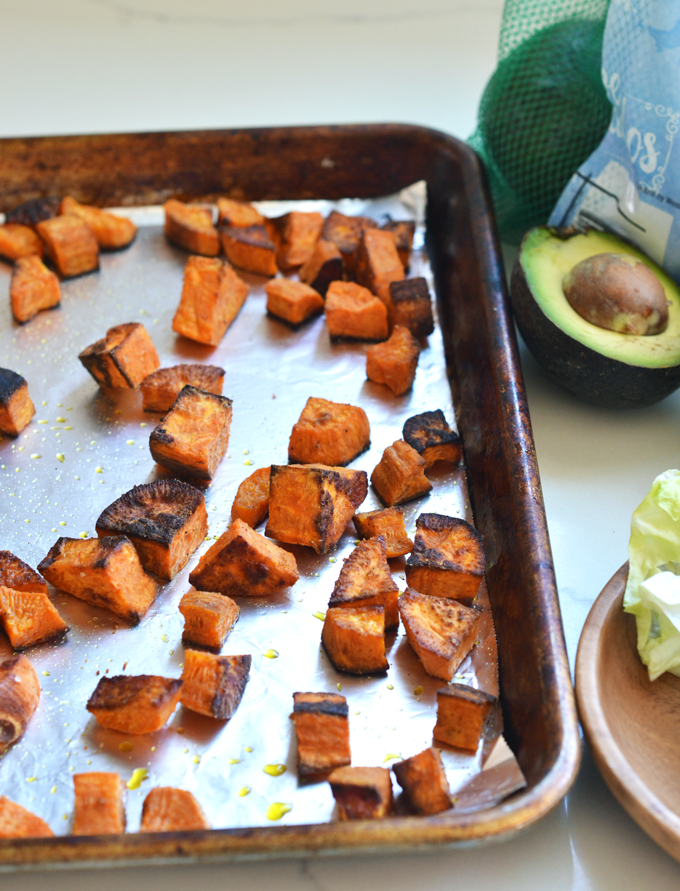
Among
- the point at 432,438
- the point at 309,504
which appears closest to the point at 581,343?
the point at 432,438

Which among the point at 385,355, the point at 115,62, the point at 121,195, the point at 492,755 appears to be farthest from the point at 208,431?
the point at 115,62

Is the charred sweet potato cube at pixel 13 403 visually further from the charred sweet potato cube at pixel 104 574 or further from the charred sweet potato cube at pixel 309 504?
the charred sweet potato cube at pixel 309 504

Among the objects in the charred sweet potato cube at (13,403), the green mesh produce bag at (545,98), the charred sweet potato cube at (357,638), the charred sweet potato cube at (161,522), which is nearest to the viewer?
the charred sweet potato cube at (357,638)

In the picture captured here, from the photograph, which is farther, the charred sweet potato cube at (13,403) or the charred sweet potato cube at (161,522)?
the charred sweet potato cube at (13,403)

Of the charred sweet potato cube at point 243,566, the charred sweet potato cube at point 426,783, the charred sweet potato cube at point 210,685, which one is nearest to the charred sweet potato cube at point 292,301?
the charred sweet potato cube at point 243,566

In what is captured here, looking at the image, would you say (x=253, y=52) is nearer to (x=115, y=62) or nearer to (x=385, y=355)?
(x=115, y=62)

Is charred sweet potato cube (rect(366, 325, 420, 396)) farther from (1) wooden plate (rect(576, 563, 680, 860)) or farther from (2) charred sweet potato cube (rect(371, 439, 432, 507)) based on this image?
(1) wooden plate (rect(576, 563, 680, 860))
